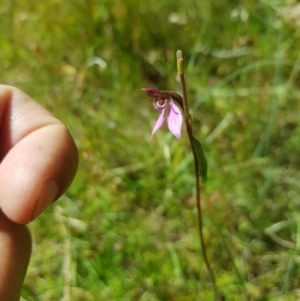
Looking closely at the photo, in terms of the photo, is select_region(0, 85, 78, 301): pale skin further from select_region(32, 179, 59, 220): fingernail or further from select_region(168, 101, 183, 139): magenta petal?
select_region(168, 101, 183, 139): magenta petal

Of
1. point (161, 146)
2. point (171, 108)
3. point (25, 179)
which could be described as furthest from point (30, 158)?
point (161, 146)

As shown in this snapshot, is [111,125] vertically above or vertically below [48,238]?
above

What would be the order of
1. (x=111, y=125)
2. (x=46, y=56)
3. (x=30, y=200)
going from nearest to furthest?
(x=30, y=200) → (x=111, y=125) → (x=46, y=56)

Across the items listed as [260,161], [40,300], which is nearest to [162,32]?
[260,161]

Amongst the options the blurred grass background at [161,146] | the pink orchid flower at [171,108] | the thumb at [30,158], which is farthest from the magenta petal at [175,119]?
the blurred grass background at [161,146]

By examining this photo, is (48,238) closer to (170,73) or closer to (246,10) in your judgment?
(170,73)

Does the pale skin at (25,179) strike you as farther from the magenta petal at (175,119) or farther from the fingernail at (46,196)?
the magenta petal at (175,119)
